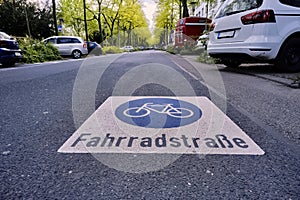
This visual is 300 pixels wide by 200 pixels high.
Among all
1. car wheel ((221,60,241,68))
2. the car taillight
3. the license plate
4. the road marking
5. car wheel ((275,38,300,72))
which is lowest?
the road marking

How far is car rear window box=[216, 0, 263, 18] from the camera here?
Answer: 521cm

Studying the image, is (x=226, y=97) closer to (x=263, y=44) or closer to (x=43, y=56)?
(x=263, y=44)

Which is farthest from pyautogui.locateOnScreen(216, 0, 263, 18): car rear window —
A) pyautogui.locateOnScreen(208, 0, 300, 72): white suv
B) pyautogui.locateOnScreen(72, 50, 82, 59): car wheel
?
pyautogui.locateOnScreen(72, 50, 82, 59): car wheel

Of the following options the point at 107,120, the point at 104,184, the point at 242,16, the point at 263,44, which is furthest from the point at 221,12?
the point at 104,184

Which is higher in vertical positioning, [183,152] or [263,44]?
[263,44]

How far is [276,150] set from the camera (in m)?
1.86

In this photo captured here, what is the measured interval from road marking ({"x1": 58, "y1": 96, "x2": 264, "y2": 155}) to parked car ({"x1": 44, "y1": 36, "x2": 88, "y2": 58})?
15.7m

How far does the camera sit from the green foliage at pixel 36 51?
38.2 ft

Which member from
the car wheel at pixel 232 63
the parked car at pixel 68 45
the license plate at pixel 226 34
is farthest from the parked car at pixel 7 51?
the car wheel at pixel 232 63

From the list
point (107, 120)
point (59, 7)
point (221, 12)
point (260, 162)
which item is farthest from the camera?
point (59, 7)

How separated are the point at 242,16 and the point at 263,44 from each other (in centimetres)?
84

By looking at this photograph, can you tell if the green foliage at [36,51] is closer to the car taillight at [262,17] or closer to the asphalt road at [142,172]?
the asphalt road at [142,172]

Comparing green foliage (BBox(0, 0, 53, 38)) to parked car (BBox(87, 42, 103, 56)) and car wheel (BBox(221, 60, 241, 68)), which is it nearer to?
parked car (BBox(87, 42, 103, 56))

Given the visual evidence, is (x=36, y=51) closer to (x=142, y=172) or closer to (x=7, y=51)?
(x=7, y=51)
